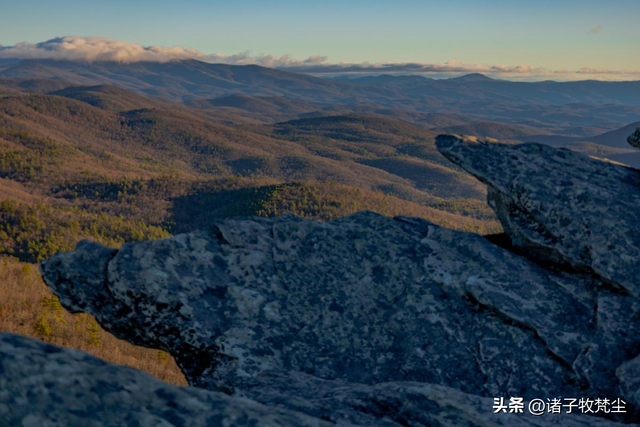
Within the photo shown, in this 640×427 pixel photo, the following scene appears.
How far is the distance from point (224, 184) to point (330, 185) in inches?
1581

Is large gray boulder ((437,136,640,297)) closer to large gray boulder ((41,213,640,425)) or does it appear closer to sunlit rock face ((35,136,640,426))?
sunlit rock face ((35,136,640,426))

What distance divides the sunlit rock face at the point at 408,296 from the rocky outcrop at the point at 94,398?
9.90 feet

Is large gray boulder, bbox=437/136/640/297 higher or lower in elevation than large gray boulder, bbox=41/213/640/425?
higher

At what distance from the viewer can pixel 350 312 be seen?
11336mm

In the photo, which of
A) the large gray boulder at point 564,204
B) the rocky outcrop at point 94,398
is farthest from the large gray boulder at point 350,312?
the rocky outcrop at point 94,398

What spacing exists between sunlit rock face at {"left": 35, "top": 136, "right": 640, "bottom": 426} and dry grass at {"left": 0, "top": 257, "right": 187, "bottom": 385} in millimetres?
9300

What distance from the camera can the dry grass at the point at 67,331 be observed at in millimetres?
20095

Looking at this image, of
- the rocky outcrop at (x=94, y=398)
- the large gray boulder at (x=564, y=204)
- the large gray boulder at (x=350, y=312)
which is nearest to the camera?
the rocky outcrop at (x=94, y=398)

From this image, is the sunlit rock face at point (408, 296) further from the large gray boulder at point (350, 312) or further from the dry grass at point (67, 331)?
Result: the dry grass at point (67, 331)

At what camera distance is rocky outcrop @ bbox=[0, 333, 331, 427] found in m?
5.05

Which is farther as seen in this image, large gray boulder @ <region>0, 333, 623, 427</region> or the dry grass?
the dry grass

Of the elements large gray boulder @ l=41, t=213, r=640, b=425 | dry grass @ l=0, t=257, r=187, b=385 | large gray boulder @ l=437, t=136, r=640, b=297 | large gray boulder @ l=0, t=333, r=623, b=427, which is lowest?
dry grass @ l=0, t=257, r=187, b=385

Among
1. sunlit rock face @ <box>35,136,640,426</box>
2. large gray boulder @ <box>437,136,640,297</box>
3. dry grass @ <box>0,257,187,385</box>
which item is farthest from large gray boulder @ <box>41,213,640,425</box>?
dry grass @ <box>0,257,187,385</box>

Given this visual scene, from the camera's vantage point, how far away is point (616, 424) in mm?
7715
